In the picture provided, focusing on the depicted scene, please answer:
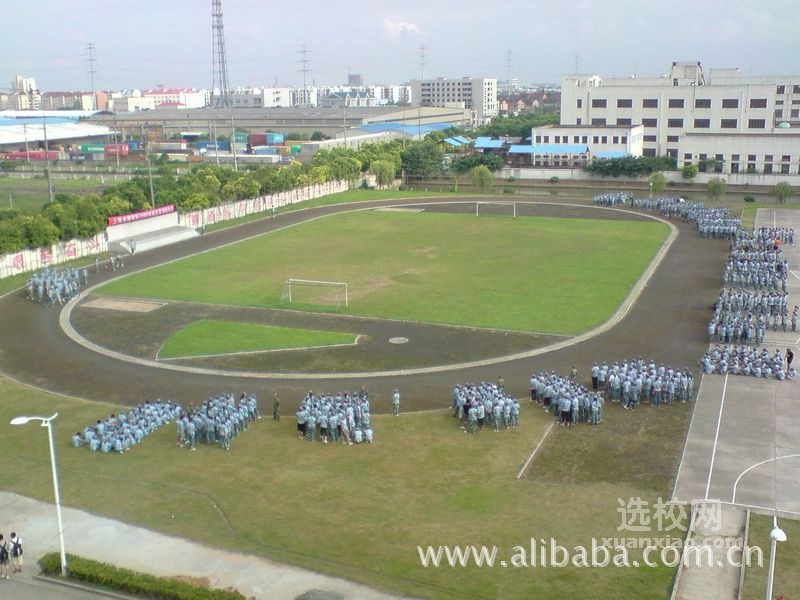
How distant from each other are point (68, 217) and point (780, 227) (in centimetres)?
5293

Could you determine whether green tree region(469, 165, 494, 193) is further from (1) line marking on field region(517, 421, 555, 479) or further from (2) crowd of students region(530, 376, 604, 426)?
(1) line marking on field region(517, 421, 555, 479)

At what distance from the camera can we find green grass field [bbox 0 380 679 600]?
59.1 feet

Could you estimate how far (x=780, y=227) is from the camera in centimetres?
6116

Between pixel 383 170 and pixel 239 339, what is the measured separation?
56.1m

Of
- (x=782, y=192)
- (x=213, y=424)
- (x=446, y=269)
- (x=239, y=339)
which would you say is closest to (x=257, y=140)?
(x=782, y=192)

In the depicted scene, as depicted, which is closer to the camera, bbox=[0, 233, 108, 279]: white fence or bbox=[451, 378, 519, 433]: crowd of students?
bbox=[451, 378, 519, 433]: crowd of students

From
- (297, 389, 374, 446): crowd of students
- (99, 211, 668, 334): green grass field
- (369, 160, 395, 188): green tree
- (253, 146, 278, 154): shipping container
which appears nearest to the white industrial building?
(369, 160, 395, 188): green tree

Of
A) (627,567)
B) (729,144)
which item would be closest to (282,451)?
(627,567)

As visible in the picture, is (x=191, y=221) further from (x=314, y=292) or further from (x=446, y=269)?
(x=446, y=269)

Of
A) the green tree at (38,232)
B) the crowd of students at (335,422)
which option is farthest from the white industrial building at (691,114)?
the crowd of students at (335,422)

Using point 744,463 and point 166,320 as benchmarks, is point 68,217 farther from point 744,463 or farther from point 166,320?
point 744,463

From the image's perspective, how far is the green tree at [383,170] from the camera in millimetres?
89312

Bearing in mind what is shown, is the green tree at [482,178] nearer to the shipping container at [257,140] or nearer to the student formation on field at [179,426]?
the student formation on field at [179,426]

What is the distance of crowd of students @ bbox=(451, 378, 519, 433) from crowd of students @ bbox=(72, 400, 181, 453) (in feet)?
32.9
